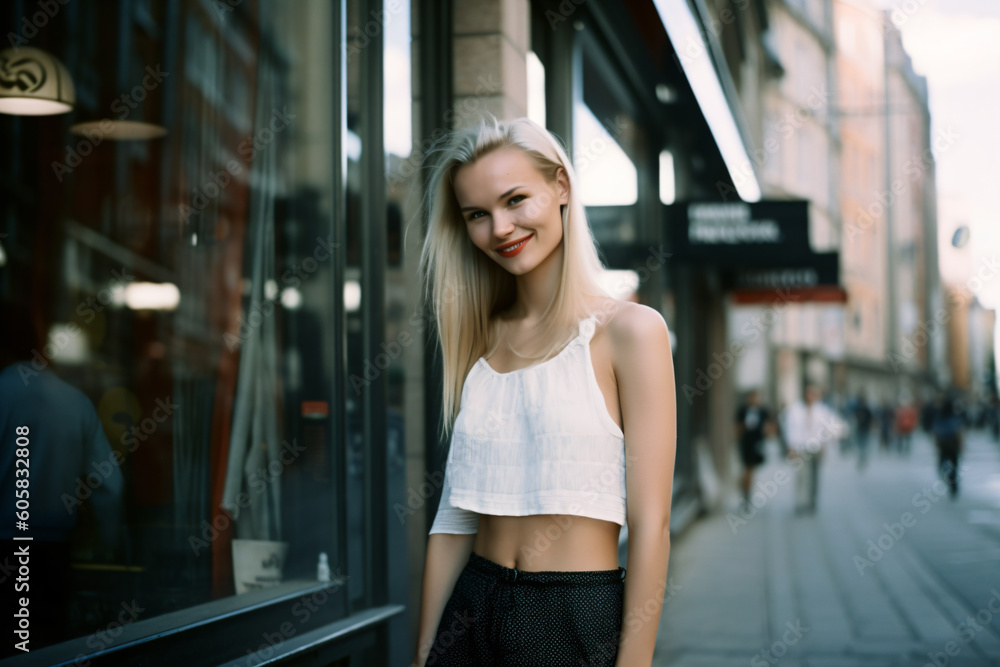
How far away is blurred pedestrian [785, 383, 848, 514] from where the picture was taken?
12.8 metres

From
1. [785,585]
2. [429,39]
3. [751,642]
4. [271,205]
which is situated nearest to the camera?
[271,205]

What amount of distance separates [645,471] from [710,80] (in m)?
7.32

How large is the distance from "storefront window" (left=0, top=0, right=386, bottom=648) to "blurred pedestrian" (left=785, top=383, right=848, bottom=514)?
10.2 m

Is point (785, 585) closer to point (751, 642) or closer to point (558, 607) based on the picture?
point (751, 642)

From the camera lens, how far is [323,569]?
350 centimetres

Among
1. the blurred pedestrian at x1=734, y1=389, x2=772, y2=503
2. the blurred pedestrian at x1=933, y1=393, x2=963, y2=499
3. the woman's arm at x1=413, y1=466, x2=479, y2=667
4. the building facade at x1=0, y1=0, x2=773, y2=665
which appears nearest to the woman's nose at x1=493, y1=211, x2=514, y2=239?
the woman's arm at x1=413, y1=466, x2=479, y2=667

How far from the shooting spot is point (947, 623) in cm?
612

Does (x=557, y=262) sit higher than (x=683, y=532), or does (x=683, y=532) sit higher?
(x=557, y=262)

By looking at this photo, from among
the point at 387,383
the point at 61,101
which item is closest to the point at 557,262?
the point at 387,383

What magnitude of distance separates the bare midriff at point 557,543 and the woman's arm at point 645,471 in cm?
7

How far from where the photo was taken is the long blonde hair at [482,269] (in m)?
2.01

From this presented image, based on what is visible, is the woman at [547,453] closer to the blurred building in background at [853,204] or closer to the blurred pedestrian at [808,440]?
the blurred pedestrian at [808,440]

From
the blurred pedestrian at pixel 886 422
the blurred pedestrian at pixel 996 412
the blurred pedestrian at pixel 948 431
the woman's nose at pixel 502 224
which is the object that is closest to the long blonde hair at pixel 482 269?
the woman's nose at pixel 502 224

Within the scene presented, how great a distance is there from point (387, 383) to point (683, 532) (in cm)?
779
